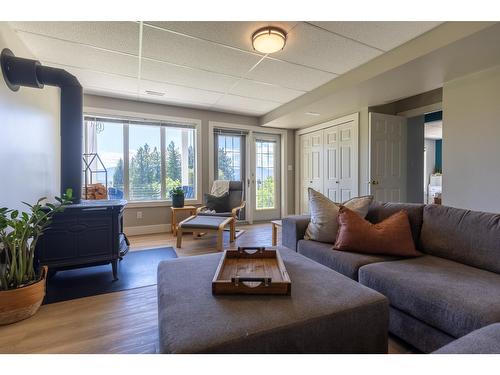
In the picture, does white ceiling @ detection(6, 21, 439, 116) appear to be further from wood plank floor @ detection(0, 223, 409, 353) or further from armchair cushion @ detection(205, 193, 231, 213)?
wood plank floor @ detection(0, 223, 409, 353)

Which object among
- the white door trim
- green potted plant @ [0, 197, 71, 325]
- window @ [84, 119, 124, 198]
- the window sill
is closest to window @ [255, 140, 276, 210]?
the white door trim

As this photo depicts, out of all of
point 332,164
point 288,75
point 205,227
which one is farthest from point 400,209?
point 332,164

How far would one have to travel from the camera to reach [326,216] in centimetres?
213

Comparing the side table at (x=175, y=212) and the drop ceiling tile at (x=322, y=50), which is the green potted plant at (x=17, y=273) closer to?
the side table at (x=175, y=212)

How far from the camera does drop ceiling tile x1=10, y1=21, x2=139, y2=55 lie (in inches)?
80.0

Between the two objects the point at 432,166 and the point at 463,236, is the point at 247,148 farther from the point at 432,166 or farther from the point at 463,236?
the point at 432,166

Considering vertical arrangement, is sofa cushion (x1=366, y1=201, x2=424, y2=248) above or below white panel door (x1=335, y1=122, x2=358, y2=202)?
below

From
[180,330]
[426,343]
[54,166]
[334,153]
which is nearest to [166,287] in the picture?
[180,330]

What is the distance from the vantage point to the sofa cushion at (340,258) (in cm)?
164

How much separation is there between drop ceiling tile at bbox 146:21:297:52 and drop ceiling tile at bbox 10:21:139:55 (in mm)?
289

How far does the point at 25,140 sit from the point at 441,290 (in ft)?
10.4

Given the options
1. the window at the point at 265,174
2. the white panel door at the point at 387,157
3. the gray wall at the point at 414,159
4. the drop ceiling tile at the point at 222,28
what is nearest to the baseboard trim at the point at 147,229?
the window at the point at 265,174

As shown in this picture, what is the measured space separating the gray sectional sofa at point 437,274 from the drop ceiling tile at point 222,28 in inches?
72.8
